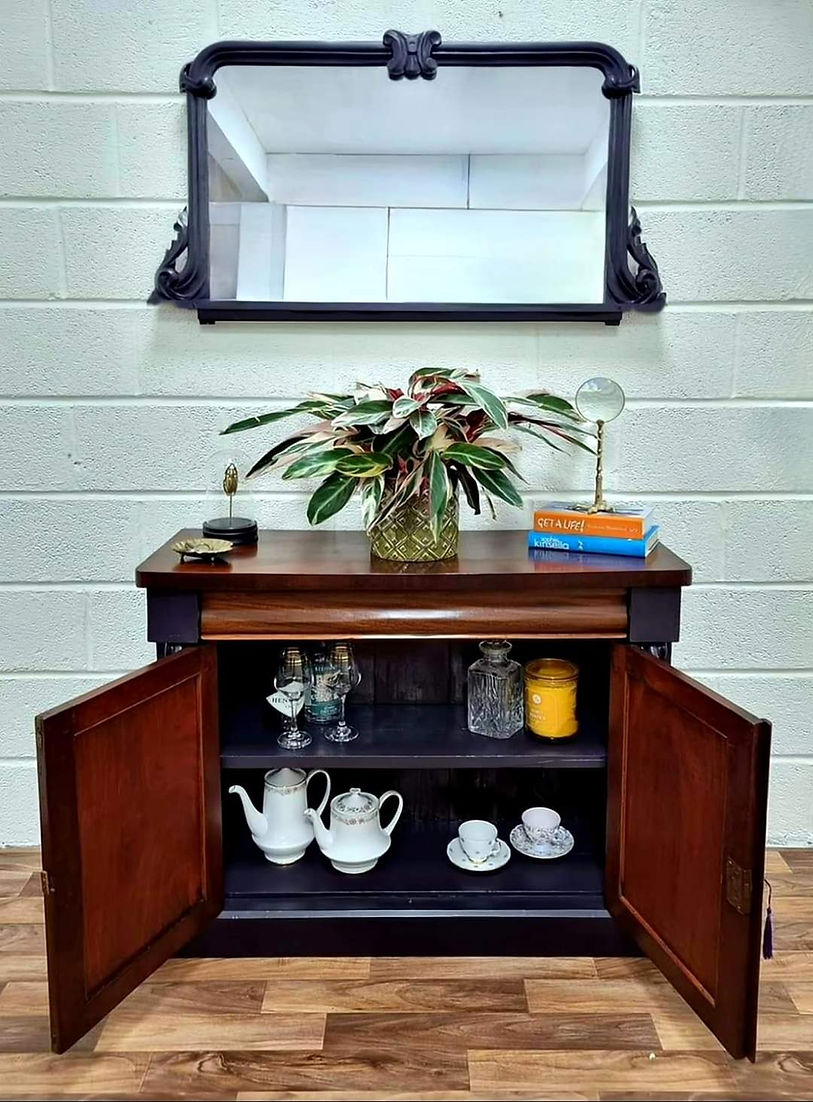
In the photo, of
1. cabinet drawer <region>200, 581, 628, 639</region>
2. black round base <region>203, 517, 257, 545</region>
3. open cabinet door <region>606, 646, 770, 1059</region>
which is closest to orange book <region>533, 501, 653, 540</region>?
cabinet drawer <region>200, 581, 628, 639</region>

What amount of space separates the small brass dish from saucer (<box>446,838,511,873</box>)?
80cm

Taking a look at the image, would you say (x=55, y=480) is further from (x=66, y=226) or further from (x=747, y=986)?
(x=747, y=986)

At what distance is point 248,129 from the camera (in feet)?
6.26

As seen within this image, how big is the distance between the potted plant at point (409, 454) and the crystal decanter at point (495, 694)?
265 mm

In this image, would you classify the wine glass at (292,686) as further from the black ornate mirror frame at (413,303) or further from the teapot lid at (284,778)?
the black ornate mirror frame at (413,303)

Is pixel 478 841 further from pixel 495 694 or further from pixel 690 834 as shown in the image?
pixel 690 834

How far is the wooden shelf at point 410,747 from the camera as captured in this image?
171 centimetres

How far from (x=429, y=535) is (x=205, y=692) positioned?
1.73ft

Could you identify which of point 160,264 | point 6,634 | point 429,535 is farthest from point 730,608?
point 6,634

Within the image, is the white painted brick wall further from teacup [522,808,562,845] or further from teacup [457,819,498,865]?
teacup [457,819,498,865]

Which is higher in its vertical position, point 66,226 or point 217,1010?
point 66,226

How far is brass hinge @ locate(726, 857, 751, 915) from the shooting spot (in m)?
1.34

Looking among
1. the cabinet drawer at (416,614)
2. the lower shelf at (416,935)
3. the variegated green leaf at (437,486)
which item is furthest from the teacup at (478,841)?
the variegated green leaf at (437,486)

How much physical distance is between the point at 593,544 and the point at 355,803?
0.73 metres
